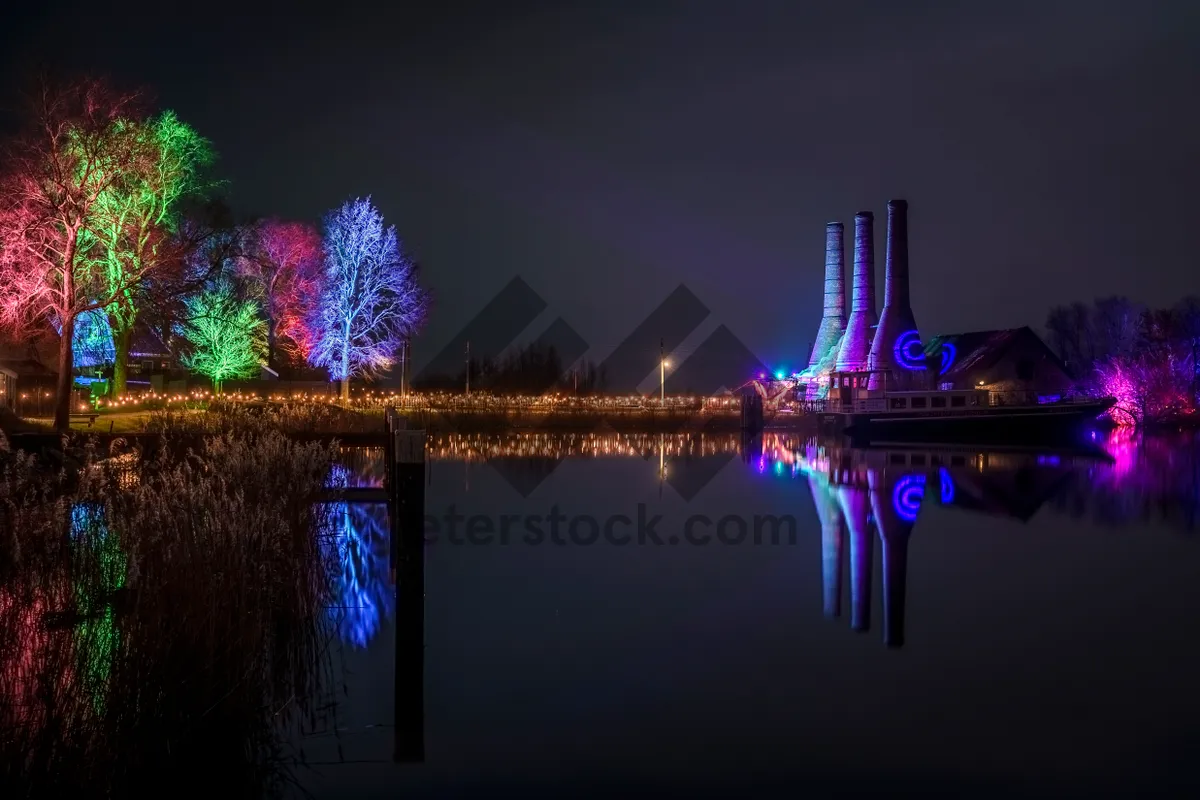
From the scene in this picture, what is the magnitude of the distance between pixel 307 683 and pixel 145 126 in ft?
87.4

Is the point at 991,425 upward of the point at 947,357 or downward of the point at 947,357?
downward

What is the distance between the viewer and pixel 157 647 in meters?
7.64

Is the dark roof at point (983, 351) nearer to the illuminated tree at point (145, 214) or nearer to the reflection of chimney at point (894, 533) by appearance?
the reflection of chimney at point (894, 533)

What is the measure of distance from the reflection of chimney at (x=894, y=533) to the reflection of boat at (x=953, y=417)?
24840mm

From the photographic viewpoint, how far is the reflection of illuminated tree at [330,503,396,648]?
39.7ft

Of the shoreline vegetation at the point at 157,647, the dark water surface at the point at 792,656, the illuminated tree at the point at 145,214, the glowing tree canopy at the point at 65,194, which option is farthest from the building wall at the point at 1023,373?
the shoreline vegetation at the point at 157,647

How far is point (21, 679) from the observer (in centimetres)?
756

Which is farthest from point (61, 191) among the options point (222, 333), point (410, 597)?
point (410, 597)

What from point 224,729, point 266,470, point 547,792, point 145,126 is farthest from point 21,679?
point 145,126

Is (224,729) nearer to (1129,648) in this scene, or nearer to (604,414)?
(1129,648)

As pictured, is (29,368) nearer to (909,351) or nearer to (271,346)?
(271,346)

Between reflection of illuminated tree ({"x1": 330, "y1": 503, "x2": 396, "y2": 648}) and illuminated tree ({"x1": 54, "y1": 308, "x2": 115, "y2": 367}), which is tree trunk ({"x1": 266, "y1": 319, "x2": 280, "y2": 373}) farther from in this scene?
reflection of illuminated tree ({"x1": 330, "y1": 503, "x2": 396, "y2": 648})

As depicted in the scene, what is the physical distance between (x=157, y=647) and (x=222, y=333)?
44.9m

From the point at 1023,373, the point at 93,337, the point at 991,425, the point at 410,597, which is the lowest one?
the point at 410,597
